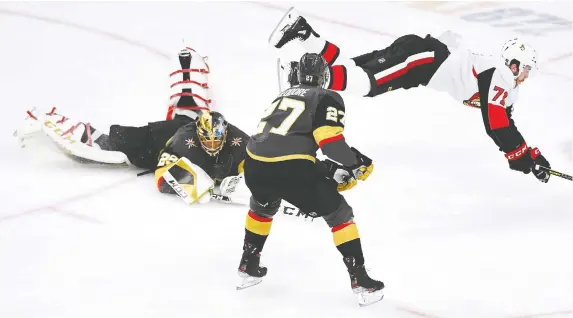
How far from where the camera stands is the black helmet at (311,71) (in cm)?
355

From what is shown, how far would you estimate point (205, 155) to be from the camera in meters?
4.93

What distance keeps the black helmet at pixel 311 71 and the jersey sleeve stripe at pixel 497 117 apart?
1436 millimetres

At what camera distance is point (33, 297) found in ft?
12.2

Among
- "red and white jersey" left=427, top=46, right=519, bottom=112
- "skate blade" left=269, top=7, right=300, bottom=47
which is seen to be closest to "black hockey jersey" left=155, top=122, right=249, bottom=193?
"skate blade" left=269, top=7, right=300, bottom=47

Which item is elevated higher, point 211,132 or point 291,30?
point 291,30

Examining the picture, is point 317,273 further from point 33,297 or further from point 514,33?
point 514,33

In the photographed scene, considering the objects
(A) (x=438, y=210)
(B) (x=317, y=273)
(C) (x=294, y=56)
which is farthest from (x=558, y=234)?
(C) (x=294, y=56)

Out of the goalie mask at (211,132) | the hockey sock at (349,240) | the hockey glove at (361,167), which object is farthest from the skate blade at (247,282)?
the goalie mask at (211,132)

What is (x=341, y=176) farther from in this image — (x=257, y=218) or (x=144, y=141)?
(x=144, y=141)

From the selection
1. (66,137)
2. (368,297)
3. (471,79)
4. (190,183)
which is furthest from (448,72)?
(66,137)

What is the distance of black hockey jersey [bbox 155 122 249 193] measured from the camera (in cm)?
491

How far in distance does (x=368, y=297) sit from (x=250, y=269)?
19.3 inches

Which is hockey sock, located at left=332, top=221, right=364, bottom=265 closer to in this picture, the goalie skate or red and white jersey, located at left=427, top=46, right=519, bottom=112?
the goalie skate

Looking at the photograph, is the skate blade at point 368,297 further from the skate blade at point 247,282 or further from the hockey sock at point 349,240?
the skate blade at point 247,282
